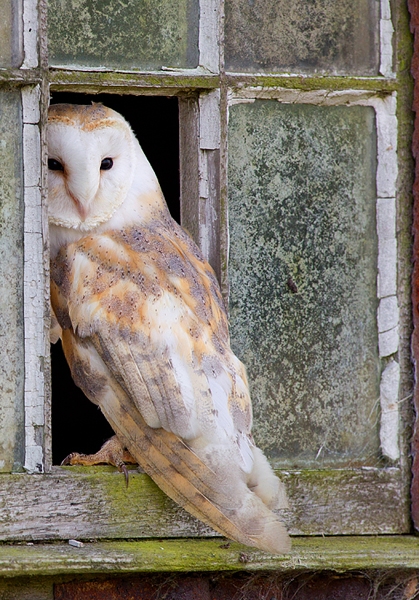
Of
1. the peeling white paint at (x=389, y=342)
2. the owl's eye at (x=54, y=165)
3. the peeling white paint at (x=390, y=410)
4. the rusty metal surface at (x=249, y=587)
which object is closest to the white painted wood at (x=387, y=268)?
the peeling white paint at (x=389, y=342)

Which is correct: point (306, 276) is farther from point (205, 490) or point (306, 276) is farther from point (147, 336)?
point (205, 490)

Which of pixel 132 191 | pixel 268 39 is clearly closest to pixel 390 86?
pixel 268 39

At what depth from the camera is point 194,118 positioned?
3154mm

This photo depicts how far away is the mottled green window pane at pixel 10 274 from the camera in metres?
2.94

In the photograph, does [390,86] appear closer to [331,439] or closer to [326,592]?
[331,439]

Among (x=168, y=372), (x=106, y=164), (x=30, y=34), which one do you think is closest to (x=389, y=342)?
(x=168, y=372)

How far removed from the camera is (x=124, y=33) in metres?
3.06

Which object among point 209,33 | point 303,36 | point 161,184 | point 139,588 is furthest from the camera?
point 161,184

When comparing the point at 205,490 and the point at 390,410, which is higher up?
the point at 390,410

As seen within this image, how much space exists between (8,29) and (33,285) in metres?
0.71

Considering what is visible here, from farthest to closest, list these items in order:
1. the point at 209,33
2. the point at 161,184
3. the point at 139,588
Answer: the point at 161,184, the point at 209,33, the point at 139,588

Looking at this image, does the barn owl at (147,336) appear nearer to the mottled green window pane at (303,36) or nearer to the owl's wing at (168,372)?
the owl's wing at (168,372)

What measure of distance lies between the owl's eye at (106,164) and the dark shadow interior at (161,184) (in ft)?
3.95

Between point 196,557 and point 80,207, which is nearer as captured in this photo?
point 196,557
